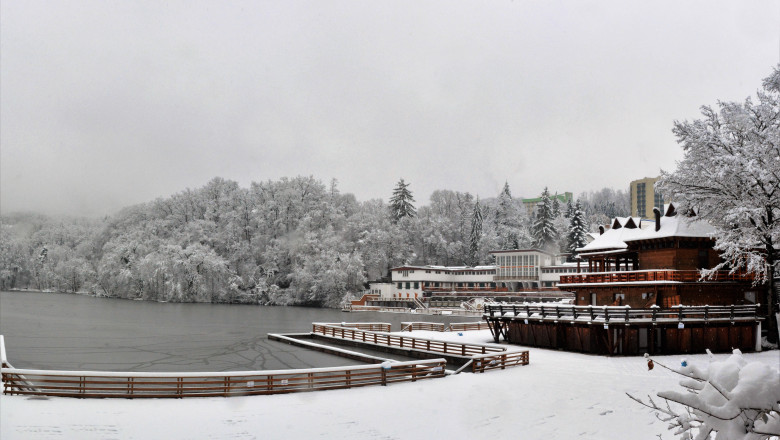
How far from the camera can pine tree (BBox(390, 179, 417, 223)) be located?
5106 inches

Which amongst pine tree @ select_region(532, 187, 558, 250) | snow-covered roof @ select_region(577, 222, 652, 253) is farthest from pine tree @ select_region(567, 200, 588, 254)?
snow-covered roof @ select_region(577, 222, 652, 253)

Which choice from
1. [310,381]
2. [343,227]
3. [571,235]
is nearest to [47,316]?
[343,227]

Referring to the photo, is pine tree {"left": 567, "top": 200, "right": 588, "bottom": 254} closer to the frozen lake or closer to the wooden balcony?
the frozen lake

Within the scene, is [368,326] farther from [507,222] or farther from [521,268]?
[507,222]

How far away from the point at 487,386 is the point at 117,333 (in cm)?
4292

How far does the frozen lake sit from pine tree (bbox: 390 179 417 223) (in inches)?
2284

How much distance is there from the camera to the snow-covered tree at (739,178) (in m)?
30.2

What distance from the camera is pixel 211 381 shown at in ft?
69.6

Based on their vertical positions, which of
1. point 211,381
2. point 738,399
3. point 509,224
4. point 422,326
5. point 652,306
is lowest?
point 422,326

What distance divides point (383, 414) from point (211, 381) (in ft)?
23.3

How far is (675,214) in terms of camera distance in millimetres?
37719

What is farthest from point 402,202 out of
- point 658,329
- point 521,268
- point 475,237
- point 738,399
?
point 738,399

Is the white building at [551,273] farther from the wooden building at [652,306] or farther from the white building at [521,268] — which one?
the wooden building at [652,306]

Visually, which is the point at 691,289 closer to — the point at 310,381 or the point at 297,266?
the point at 310,381
